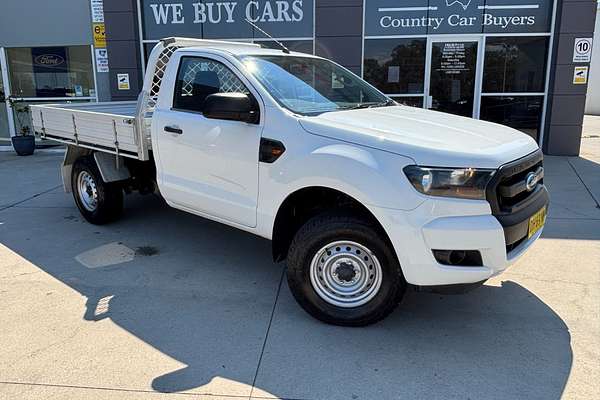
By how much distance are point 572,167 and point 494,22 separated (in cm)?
337

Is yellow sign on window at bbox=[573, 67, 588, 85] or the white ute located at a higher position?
yellow sign on window at bbox=[573, 67, 588, 85]

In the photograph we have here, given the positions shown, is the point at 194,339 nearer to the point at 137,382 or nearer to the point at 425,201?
the point at 137,382

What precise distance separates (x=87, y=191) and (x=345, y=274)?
3.90 metres

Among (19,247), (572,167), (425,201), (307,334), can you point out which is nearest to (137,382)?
(307,334)

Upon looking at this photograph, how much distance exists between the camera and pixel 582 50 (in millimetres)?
9930

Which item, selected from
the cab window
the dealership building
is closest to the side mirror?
the cab window

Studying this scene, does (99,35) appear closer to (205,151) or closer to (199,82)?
(199,82)

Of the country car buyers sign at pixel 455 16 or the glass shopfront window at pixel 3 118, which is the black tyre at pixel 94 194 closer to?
the country car buyers sign at pixel 455 16

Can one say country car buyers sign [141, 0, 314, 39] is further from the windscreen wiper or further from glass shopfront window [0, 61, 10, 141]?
the windscreen wiper

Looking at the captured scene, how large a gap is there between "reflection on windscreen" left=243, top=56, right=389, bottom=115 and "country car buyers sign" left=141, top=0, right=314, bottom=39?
246 inches

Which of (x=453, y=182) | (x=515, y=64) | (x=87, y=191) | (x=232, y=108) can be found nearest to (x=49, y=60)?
(x=87, y=191)

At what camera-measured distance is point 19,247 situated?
525 centimetres

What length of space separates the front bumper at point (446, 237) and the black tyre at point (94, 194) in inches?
145

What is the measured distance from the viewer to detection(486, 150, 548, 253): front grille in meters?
3.06
